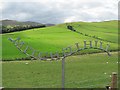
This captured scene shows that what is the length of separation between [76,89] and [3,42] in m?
39.8

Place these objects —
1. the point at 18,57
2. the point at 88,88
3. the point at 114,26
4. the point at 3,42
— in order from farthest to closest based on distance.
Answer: the point at 114,26
the point at 3,42
the point at 18,57
the point at 88,88

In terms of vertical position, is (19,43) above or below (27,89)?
above

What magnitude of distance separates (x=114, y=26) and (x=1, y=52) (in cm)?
6331

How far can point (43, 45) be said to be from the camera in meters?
54.2

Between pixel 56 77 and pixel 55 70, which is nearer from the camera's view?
pixel 56 77

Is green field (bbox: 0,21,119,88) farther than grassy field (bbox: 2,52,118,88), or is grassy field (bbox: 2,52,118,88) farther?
green field (bbox: 0,21,119,88)

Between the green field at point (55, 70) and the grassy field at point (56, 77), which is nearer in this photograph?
the grassy field at point (56, 77)

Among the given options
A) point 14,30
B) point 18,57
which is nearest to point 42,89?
point 18,57

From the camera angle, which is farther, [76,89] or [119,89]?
[76,89]

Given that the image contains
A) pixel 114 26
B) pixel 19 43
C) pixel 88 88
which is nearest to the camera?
pixel 19 43

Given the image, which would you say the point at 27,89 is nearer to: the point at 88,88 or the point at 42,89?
the point at 42,89

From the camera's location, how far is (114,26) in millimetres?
102625

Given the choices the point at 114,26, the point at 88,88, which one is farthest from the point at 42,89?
the point at 114,26

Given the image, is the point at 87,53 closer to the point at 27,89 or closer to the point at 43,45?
the point at 43,45
